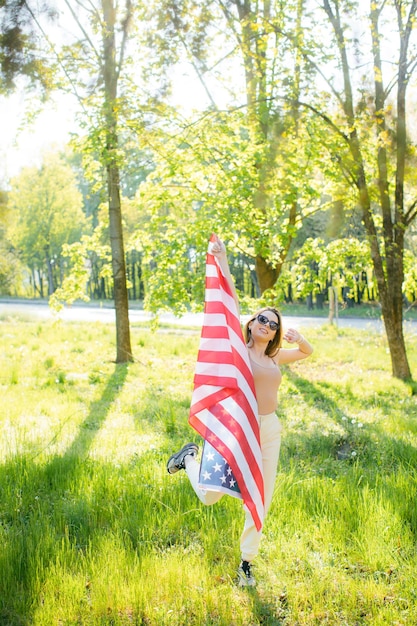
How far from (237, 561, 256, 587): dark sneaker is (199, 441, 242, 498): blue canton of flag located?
50 cm

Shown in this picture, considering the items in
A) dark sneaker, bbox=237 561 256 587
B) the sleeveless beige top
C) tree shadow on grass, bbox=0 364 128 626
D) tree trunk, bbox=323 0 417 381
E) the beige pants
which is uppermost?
tree trunk, bbox=323 0 417 381

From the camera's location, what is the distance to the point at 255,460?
350cm

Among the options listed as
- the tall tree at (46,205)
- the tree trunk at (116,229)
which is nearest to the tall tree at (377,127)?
the tree trunk at (116,229)

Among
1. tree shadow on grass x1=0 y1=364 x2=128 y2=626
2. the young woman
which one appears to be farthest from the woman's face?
tree shadow on grass x1=0 y1=364 x2=128 y2=626

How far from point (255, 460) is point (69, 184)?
37529mm

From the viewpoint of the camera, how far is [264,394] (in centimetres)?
372

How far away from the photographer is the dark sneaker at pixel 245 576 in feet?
11.7

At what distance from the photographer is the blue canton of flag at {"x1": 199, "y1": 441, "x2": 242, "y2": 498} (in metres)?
3.45

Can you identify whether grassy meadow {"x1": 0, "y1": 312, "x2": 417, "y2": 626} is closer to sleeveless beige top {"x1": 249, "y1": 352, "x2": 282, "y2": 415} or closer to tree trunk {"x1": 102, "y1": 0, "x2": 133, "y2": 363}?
sleeveless beige top {"x1": 249, "y1": 352, "x2": 282, "y2": 415}

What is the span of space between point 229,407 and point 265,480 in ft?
1.95

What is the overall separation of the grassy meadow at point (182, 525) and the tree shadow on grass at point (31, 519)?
12 mm

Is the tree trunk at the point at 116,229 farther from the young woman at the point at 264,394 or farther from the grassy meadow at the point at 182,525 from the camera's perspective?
the young woman at the point at 264,394

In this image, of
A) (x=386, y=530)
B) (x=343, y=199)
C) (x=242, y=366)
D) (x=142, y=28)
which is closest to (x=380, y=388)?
(x=343, y=199)

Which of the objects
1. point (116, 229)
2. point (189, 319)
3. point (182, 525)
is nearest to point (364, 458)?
point (182, 525)
